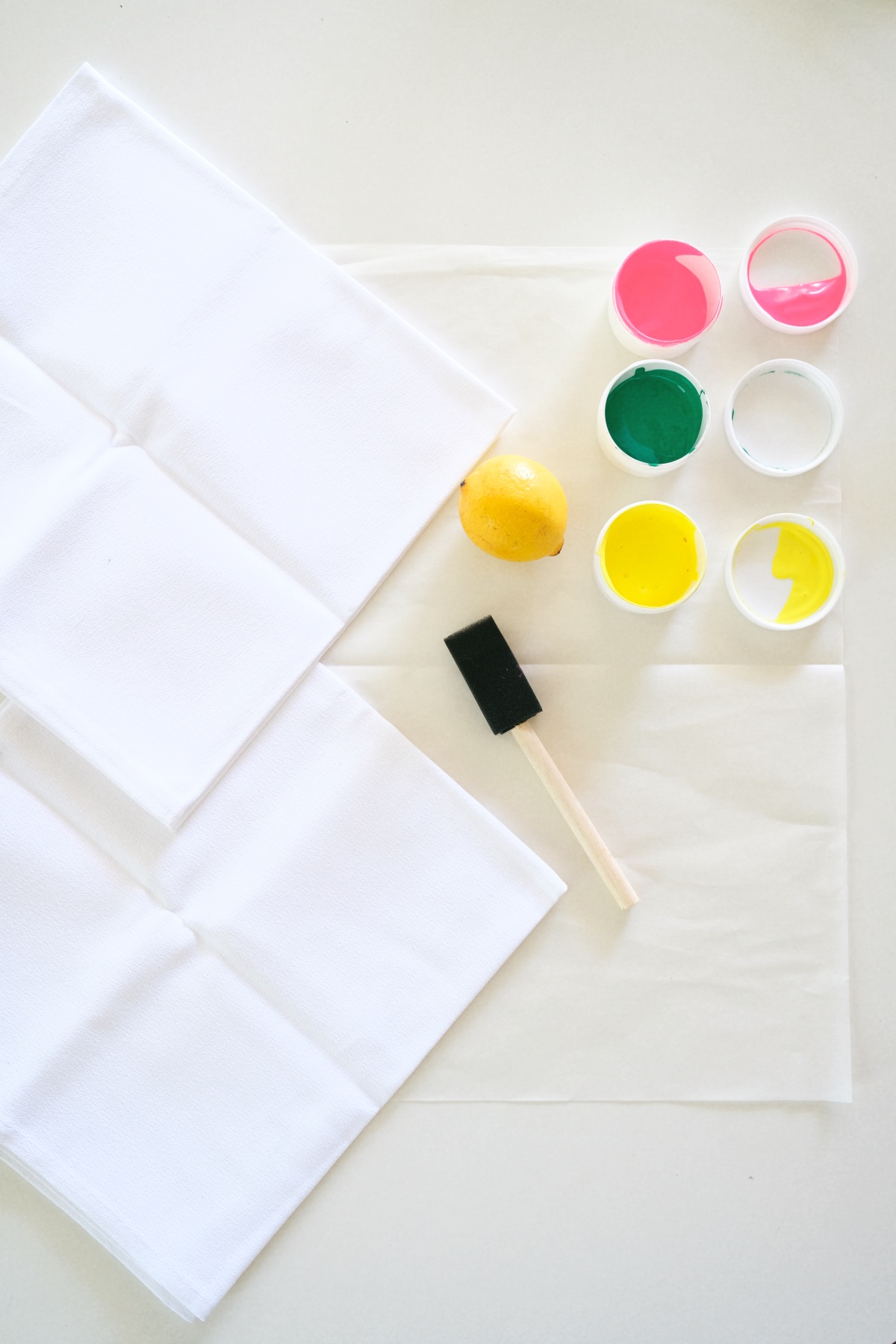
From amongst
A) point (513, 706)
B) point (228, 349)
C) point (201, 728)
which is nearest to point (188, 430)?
point (228, 349)

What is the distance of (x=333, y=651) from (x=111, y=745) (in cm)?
19

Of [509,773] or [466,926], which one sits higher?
[509,773]

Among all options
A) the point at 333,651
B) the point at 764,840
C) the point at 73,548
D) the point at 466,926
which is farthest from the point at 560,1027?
the point at 73,548

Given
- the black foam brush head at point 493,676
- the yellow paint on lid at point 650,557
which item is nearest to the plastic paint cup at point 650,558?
the yellow paint on lid at point 650,557

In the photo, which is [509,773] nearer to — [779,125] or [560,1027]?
[560,1027]

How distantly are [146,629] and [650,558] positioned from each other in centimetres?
42

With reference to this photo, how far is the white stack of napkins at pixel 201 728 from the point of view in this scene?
0.74 metres

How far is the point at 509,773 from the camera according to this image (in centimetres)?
77

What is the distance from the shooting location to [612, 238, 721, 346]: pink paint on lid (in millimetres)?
761

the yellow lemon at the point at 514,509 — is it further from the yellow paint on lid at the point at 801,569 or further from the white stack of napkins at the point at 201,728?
the yellow paint on lid at the point at 801,569

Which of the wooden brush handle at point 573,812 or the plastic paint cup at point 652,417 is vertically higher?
the plastic paint cup at point 652,417

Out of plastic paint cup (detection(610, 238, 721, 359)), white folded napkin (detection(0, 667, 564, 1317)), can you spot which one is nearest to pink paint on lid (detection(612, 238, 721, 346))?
plastic paint cup (detection(610, 238, 721, 359))

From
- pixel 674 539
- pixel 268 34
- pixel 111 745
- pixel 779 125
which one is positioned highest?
pixel 779 125

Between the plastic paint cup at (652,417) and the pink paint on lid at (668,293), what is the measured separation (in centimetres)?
4
